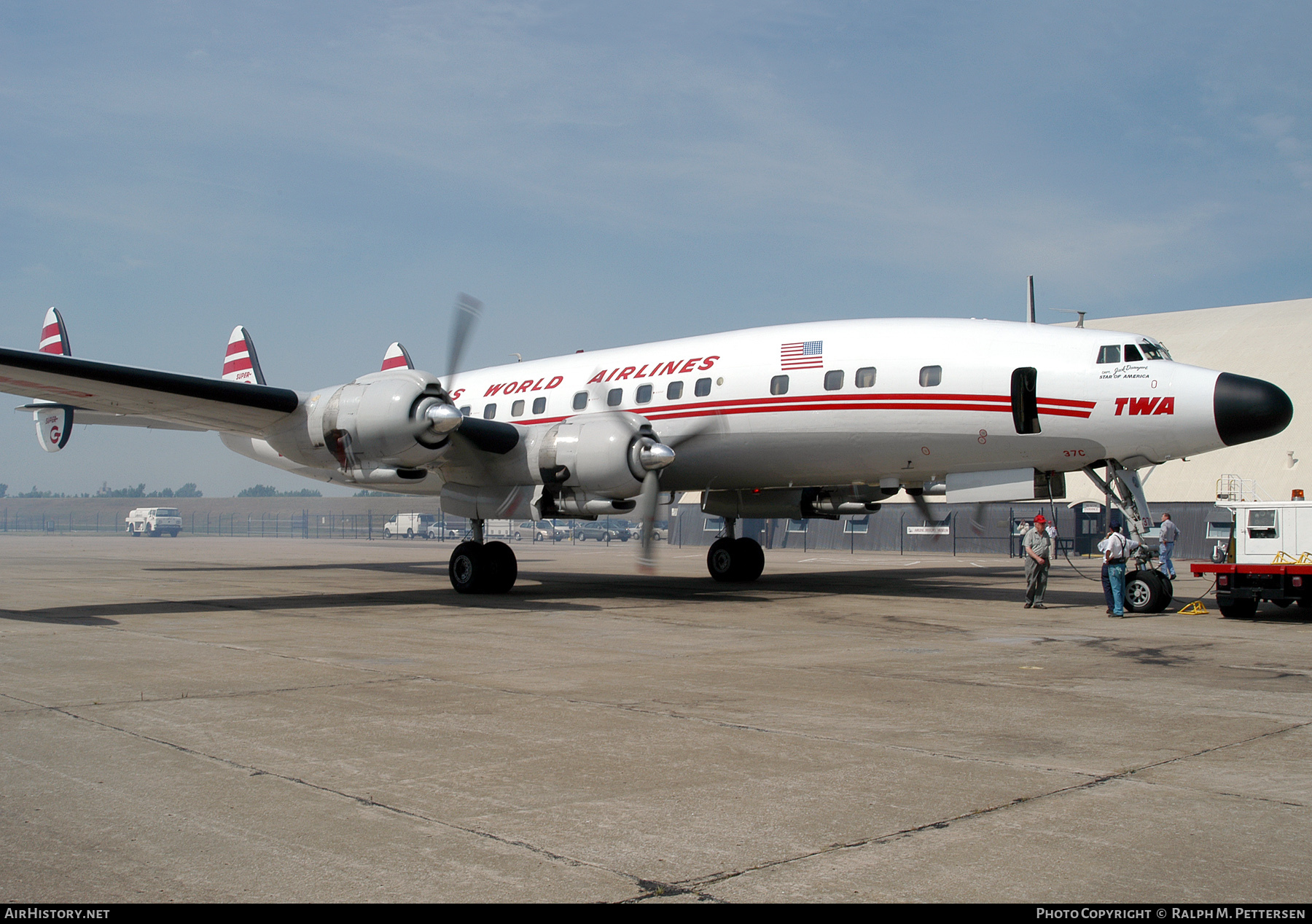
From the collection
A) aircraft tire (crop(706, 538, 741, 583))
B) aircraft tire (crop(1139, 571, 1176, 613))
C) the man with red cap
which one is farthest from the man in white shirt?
aircraft tire (crop(706, 538, 741, 583))

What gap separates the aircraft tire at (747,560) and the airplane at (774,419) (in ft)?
9.07

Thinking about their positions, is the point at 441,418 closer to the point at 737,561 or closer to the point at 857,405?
the point at 857,405

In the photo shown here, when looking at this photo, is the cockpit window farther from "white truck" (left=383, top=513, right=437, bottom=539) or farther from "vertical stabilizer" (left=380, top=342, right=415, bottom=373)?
"white truck" (left=383, top=513, right=437, bottom=539)

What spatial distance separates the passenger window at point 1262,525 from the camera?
14305mm

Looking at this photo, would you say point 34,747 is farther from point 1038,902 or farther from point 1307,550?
point 1307,550

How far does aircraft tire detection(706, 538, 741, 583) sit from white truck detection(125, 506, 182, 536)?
63647 millimetres

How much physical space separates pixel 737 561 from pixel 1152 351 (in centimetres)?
906

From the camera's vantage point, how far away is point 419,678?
8031 millimetres

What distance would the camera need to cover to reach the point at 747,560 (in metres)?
20.5

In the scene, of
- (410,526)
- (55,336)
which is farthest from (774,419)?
(410,526)

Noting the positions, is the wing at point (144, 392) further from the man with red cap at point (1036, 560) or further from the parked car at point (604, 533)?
the parked car at point (604, 533)

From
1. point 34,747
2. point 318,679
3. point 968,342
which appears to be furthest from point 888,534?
point 34,747

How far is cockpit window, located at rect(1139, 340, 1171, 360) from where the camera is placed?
14148 mm
